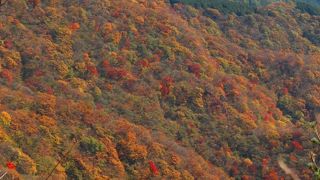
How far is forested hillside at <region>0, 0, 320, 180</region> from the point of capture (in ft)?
167

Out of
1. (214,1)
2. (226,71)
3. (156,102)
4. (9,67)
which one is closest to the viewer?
(9,67)

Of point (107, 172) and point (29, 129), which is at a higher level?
point (29, 129)

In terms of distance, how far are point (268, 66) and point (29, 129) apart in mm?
52442

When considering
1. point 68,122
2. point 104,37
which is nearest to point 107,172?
point 68,122

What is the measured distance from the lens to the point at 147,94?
68.4 m

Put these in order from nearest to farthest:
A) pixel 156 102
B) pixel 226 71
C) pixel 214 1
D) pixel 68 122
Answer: pixel 68 122, pixel 156 102, pixel 226 71, pixel 214 1

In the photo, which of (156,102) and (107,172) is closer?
(107,172)

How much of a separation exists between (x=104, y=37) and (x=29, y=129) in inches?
1235

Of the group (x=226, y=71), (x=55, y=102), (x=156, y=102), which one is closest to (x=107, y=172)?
(x=55, y=102)

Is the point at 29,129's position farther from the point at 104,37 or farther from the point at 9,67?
the point at 104,37

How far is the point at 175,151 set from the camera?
57500mm

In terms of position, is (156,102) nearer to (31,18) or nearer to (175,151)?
(175,151)

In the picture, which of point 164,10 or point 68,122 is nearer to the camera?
point 68,122

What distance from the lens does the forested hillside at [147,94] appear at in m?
50.9
